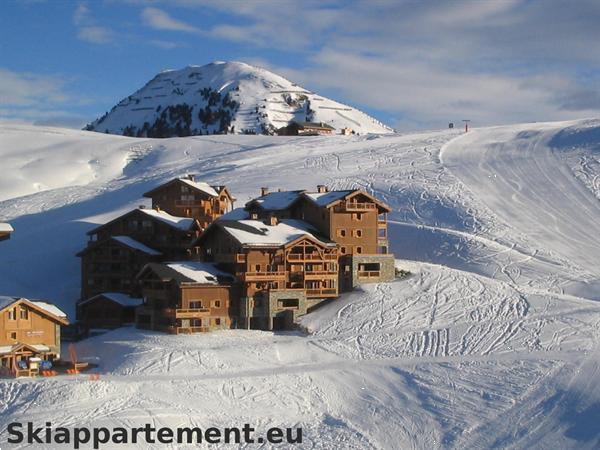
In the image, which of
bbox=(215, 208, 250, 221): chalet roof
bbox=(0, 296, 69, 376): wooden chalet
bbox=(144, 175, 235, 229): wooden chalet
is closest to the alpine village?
bbox=(0, 296, 69, 376): wooden chalet

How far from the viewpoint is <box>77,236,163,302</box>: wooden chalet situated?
57188 millimetres

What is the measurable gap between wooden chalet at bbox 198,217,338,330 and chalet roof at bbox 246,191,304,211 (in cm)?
475

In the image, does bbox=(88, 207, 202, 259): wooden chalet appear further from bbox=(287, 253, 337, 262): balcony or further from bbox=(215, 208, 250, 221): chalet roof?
bbox=(287, 253, 337, 262): balcony

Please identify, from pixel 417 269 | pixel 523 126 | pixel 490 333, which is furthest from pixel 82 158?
pixel 490 333

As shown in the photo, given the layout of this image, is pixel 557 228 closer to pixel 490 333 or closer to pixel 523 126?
pixel 490 333

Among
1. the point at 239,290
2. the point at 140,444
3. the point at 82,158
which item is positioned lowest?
the point at 140,444

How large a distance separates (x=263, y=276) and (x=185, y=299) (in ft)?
14.9

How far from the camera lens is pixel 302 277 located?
174 feet

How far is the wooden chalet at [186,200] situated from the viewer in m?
64.2

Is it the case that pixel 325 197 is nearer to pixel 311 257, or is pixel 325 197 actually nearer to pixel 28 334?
pixel 311 257

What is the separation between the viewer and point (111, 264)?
188ft

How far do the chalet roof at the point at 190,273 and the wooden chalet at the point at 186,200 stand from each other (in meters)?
11.1

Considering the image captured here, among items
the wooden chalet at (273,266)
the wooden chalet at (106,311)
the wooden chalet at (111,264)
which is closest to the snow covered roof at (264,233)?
the wooden chalet at (273,266)

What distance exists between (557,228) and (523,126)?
126ft
